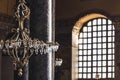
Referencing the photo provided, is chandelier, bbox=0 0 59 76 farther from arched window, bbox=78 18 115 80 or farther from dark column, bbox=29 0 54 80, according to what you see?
arched window, bbox=78 18 115 80

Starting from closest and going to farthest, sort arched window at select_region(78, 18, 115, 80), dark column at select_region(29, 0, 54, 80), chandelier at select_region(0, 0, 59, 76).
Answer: chandelier at select_region(0, 0, 59, 76) < dark column at select_region(29, 0, 54, 80) < arched window at select_region(78, 18, 115, 80)

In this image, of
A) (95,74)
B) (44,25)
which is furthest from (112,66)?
(44,25)

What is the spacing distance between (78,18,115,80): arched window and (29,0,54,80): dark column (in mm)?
14778

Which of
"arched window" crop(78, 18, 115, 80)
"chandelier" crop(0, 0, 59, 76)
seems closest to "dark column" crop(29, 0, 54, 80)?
"chandelier" crop(0, 0, 59, 76)

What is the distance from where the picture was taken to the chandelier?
6.66 meters

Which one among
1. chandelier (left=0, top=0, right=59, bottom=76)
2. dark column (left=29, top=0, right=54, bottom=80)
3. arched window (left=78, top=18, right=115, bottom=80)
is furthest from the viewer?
arched window (left=78, top=18, right=115, bottom=80)

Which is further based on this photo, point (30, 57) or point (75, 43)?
point (75, 43)

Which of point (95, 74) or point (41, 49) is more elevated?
point (41, 49)

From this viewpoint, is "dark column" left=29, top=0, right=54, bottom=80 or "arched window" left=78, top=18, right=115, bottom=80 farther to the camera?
"arched window" left=78, top=18, right=115, bottom=80

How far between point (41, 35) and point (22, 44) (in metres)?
0.37

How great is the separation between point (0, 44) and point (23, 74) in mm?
585

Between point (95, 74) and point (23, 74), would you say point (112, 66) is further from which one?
point (23, 74)

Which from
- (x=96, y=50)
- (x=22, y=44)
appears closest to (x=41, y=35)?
(x=22, y=44)

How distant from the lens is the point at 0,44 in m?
6.83
